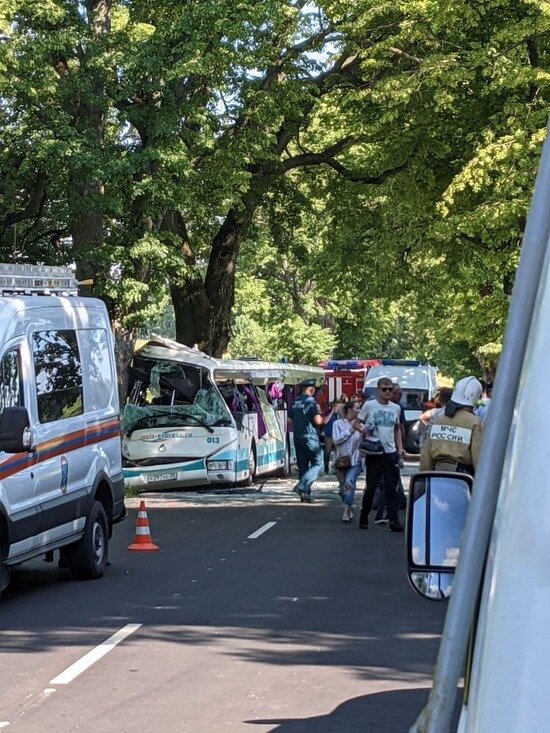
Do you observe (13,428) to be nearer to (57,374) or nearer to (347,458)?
(57,374)

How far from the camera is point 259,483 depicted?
2833 cm

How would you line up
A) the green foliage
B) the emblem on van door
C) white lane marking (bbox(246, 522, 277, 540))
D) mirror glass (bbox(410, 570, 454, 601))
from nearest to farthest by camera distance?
mirror glass (bbox(410, 570, 454, 601)) → the emblem on van door → white lane marking (bbox(246, 522, 277, 540)) → the green foliage

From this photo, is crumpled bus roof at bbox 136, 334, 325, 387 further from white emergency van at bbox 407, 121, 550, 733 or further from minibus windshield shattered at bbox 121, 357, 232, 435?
white emergency van at bbox 407, 121, 550, 733

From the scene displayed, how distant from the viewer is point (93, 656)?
29.2 feet

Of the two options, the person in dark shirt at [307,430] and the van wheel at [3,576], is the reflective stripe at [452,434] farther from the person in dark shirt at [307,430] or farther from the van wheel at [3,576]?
the person in dark shirt at [307,430]

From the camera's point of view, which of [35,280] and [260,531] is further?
[260,531]

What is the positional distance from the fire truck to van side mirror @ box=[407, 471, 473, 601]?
45189 millimetres

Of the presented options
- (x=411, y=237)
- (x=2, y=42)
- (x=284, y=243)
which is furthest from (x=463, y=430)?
(x=284, y=243)

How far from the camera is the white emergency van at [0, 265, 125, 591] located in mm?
11117

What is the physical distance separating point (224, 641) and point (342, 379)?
41219 millimetres

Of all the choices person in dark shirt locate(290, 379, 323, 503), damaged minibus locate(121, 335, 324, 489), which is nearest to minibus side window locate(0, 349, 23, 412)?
person in dark shirt locate(290, 379, 323, 503)

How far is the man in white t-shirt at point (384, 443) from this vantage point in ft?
56.6

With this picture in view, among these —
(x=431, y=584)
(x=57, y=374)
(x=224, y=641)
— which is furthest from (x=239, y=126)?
(x=431, y=584)

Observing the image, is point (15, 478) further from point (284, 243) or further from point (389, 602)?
point (284, 243)
